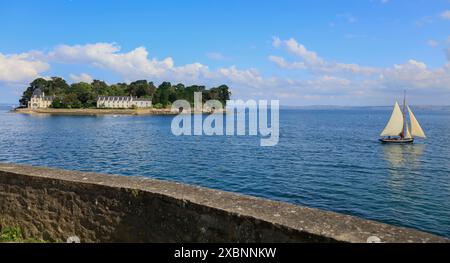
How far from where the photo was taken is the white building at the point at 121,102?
18050 cm

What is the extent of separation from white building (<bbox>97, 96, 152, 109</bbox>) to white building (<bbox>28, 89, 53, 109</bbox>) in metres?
26.6

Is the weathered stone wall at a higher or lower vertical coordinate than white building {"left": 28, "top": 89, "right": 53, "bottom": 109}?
lower

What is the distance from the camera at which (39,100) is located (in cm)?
18775

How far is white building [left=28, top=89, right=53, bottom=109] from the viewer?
187m

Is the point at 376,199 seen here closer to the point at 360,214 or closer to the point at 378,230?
the point at 360,214

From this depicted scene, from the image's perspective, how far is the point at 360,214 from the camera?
66.6ft

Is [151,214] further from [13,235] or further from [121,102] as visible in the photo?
[121,102]

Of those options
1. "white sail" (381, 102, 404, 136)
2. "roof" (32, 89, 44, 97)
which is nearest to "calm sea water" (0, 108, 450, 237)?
"white sail" (381, 102, 404, 136)

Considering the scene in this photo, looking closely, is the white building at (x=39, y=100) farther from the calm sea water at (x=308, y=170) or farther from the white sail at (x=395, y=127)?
the white sail at (x=395, y=127)

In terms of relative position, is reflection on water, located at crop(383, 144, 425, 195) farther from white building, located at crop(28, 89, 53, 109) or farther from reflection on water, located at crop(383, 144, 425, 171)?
white building, located at crop(28, 89, 53, 109)

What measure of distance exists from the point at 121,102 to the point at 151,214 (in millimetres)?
188220

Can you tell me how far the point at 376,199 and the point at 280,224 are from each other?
2077cm

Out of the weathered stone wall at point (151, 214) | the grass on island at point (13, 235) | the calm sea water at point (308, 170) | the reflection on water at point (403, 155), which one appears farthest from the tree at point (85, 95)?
the weathered stone wall at point (151, 214)
